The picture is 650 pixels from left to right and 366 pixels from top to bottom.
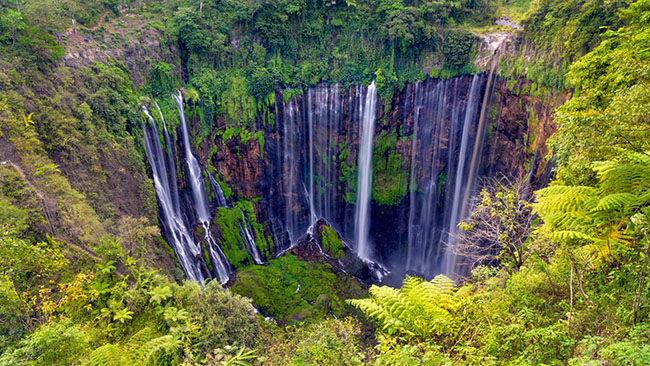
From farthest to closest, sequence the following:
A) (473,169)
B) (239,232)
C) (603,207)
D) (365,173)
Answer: (365,173) → (239,232) → (473,169) → (603,207)

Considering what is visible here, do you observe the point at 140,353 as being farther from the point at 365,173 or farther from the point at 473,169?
the point at 473,169

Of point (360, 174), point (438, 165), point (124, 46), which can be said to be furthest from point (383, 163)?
point (124, 46)

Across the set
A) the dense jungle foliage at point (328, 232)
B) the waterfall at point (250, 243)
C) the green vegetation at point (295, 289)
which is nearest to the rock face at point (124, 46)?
the dense jungle foliage at point (328, 232)

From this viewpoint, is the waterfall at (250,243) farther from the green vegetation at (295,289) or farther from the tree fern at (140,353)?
the tree fern at (140,353)

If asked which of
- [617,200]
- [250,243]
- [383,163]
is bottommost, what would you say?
[250,243]

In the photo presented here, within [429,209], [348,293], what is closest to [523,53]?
[429,209]

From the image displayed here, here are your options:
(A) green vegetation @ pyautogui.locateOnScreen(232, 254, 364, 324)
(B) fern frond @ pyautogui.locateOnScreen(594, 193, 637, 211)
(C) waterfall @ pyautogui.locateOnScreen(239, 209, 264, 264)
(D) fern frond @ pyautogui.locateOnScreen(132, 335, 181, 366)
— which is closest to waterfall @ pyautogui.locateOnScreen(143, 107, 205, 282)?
(A) green vegetation @ pyautogui.locateOnScreen(232, 254, 364, 324)

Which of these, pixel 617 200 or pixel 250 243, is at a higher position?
pixel 617 200
